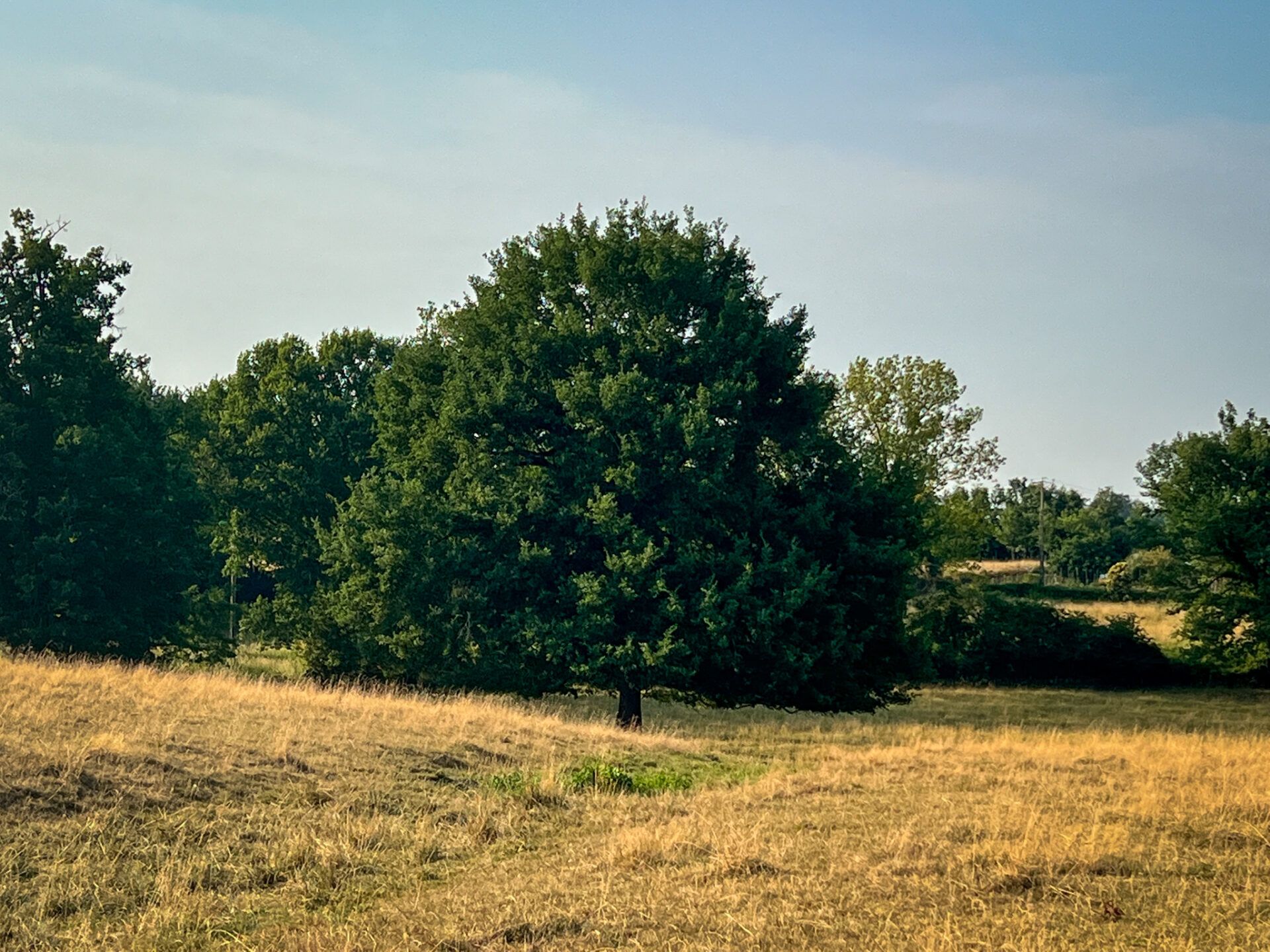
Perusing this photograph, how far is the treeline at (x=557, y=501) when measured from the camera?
26641 millimetres

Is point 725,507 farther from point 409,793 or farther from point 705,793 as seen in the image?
point 409,793

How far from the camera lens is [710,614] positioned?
2544 cm

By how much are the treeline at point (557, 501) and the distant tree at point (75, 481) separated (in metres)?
0.09

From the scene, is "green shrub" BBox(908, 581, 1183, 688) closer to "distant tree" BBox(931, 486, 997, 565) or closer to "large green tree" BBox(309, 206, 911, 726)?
"distant tree" BBox(931, 486, 997, 565)

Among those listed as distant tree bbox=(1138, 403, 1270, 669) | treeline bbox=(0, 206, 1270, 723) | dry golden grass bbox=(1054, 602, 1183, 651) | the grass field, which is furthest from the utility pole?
the grass field

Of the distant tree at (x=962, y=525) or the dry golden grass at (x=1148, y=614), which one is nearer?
the distant tree at (x=962, y=525)

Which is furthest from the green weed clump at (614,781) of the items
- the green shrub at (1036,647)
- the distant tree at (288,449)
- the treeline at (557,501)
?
the green shrub at (1036,647)

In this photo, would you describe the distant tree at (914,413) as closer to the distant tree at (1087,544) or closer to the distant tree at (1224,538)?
the distant tree at (1224,538)

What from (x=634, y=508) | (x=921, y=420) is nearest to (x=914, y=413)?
(x=921, y=420)

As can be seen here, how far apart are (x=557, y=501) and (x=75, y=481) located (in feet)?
56.4

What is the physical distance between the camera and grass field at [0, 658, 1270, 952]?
26.4 feet

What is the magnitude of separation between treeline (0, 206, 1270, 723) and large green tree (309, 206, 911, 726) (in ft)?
0.26

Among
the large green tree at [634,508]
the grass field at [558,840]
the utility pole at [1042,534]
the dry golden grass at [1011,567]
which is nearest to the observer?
the grass field at [558,840]

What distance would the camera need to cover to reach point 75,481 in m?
34.3
